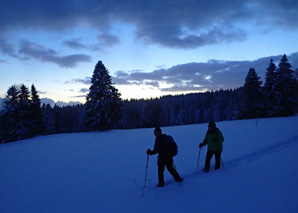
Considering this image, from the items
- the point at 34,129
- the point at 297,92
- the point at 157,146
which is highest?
the point at 297,92

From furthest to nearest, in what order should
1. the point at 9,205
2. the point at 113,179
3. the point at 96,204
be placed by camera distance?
the point at 113,179
the point at 9,205
the point at 96,204

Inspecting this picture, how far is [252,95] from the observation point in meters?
34.0

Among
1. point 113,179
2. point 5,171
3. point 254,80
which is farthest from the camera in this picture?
point 254,80

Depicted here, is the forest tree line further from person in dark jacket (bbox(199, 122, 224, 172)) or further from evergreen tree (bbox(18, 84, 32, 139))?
person in dark jacket (bbox(199, 122, 224, 172))

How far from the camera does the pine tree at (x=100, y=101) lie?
28.0 m

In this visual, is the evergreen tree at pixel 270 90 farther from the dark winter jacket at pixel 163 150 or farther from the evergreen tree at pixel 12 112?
the evergreen tree at pixel 12 112

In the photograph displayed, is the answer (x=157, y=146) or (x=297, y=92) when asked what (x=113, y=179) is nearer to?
(x=157, y=146)

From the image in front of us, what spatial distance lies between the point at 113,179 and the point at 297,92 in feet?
155

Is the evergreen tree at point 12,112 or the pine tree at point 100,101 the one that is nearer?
the pine tree at point 100,101

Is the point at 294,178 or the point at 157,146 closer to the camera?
the point at 294,178

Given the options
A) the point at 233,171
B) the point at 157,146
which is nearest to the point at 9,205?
the point at 157,146

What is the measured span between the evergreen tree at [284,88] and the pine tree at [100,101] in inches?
1190

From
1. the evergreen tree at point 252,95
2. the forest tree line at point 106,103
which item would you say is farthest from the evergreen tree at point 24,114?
the evergreen tree at point 252,95

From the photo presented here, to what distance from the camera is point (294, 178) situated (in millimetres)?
5910
